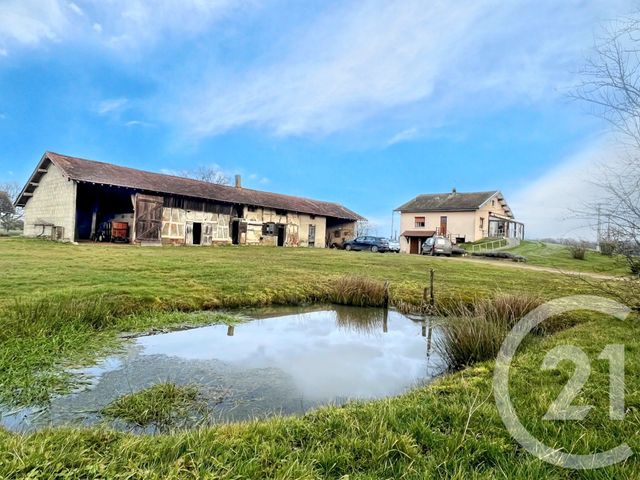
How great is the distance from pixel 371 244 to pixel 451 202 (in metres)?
13.8

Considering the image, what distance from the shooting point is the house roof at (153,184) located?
21.1 meters

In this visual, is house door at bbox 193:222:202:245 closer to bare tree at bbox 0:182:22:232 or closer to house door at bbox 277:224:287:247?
house door at bbox 277:224:287:247

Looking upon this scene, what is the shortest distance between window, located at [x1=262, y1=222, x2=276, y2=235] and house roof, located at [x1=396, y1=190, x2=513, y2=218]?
1827 cm

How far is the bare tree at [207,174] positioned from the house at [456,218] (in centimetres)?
2755

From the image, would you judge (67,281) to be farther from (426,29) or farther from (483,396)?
(426,29)

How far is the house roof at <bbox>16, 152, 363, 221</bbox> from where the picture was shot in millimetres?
21106

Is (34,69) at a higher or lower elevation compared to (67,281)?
higher

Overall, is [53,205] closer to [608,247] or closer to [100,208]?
[100,208]

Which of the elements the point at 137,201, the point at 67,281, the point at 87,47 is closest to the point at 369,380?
the point at 67,281

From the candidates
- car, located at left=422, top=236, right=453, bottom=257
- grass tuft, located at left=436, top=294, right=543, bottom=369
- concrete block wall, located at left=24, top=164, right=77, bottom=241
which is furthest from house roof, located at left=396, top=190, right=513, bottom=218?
grass tuft, located at left=436, top=294, right=543, bottom=369

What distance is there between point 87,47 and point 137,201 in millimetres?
9314

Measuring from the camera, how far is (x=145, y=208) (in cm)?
2248

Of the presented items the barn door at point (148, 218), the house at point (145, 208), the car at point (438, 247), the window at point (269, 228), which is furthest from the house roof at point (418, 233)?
the barn door at point (148, 218)

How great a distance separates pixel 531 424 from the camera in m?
2.70
